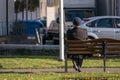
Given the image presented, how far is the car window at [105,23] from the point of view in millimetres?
20891

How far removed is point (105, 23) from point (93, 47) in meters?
8.06

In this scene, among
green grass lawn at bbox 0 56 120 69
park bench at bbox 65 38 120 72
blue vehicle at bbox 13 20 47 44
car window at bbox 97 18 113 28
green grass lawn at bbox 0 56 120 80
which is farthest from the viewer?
blue vehicle at bbox 13 20 47 44

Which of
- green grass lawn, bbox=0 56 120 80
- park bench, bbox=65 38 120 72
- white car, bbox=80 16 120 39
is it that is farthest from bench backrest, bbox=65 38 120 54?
white car, bbox=80 16 120 39

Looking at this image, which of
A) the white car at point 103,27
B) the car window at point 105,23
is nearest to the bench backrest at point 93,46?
the white car at point 103,27

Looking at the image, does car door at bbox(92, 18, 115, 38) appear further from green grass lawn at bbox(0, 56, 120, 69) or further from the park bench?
the park bench

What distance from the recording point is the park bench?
13.0m

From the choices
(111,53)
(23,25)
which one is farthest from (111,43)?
(23,25)

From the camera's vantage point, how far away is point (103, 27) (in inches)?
821

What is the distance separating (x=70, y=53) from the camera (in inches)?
510

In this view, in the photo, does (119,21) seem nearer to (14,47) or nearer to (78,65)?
(14,47)

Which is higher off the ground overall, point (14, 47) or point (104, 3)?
point (104, 3)

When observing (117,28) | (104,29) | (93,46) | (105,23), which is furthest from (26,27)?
(93,46)

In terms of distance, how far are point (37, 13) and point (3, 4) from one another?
4079 cm

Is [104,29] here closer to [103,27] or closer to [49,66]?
[103,27]
